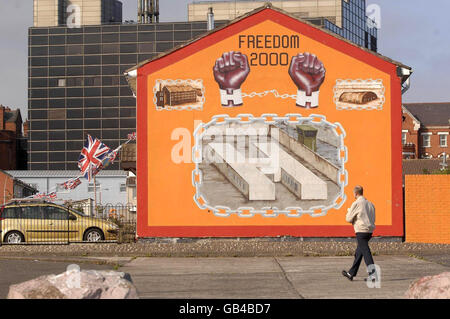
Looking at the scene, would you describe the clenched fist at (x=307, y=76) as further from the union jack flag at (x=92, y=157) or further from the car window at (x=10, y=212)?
the union jack flag at (x=92, y=157)

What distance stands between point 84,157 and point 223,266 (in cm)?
2043

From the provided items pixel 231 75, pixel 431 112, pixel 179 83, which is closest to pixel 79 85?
pixel 431 112

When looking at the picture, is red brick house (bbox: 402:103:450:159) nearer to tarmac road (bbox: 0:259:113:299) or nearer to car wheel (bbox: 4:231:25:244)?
car wheel (bbox: 4:231:25:244)

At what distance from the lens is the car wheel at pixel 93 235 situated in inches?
894

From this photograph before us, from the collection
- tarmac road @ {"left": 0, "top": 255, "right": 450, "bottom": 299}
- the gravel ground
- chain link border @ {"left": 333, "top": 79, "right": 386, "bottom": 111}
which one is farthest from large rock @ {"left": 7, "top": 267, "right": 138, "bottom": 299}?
chain link border @ {"left": 333, "top": 79, "right": 386, "bottom": 111}

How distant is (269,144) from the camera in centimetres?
2102

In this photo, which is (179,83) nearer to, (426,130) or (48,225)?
(48,225)

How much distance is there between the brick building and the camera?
9356 cm

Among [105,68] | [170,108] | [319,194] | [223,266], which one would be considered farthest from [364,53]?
[105,68]

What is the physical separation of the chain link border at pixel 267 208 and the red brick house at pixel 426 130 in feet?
197

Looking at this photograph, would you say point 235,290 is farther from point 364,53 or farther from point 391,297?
point 364,53

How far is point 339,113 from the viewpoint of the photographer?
69.2 feet

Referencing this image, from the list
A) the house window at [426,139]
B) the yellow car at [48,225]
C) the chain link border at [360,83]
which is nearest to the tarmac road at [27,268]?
the yellow car at [48,225]

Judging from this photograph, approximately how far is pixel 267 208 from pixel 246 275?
7001 mm
